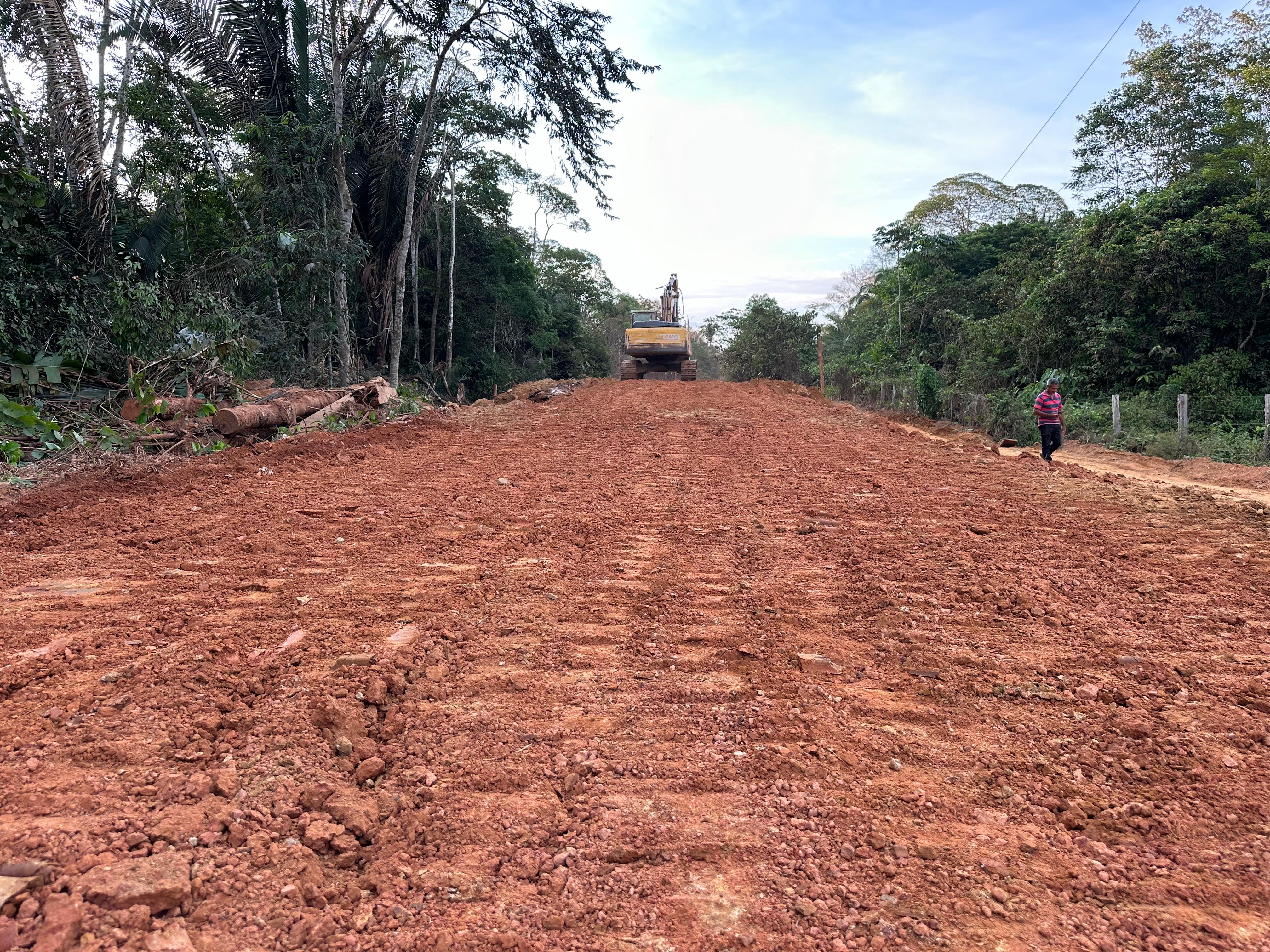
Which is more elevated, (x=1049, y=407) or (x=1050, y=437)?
(x=1049, y=407)

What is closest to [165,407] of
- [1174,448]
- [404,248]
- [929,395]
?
[404,248]

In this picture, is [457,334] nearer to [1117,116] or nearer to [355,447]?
[355,447]

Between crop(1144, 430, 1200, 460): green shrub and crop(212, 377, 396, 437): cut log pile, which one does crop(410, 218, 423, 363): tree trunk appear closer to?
crop(212, 377, 396, 437): cut log pile

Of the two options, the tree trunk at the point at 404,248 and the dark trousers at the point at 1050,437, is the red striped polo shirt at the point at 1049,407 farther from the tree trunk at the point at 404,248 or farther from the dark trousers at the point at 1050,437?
the tree trunk at the point at 404,248

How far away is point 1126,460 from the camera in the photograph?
10.8 meters

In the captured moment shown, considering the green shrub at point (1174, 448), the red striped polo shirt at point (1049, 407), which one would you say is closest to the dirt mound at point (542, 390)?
the red striped polo shirt at point (1049, 407)

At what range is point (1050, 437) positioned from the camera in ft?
30.5

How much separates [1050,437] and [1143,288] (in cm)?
776

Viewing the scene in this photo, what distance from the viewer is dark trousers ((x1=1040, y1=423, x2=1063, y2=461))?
30.3 ft

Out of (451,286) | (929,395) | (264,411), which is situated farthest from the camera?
(451,286)

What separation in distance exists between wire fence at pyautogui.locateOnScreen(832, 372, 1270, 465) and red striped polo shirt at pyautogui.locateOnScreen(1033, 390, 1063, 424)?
2.98 metres

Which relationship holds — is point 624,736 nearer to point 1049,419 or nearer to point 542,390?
point 1049,419

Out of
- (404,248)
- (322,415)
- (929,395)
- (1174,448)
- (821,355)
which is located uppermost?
(404,248)

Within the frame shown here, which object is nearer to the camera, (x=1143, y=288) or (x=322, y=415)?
(x=322, y=415)
